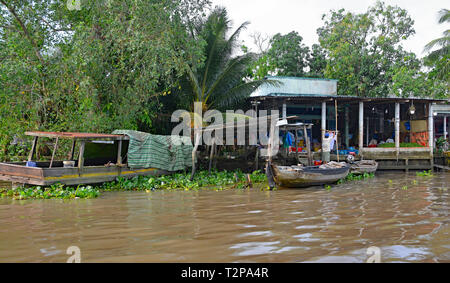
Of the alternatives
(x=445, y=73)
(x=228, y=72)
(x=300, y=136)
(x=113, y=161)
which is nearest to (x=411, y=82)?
(x=445, y=73)

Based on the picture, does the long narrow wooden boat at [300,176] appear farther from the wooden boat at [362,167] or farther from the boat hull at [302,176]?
the wooden boat at [362,167]

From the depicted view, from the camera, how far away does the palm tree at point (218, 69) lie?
583 inches

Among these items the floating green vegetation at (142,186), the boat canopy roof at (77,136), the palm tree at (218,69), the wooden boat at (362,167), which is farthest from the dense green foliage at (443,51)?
the boat canopy roof at (77,136)

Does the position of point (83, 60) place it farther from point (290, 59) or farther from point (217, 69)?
point (290, 59)

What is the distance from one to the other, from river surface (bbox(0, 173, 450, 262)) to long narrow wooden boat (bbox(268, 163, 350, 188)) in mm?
1636

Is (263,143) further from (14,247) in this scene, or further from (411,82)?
(14,247)

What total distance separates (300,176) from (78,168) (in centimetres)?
652

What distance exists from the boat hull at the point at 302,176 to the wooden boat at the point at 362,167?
3.74 metres

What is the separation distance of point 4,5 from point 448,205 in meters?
Result: 14.1

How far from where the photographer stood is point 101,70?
12.2m

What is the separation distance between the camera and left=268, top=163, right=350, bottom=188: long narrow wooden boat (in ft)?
34.6

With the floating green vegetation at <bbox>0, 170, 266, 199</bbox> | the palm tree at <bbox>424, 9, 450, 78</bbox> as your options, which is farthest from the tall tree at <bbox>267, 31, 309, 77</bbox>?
the floating green vegetation at <bbox>0, 170, 266, 199</bbox>

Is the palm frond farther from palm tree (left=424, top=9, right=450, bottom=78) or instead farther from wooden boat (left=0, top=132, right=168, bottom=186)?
wooden boat (left=0, top=132, right=168, bottom=186)

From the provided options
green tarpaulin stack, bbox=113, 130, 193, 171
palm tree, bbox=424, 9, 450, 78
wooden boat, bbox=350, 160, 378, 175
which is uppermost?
palm tree, bbox=424, 9, 450, 78
